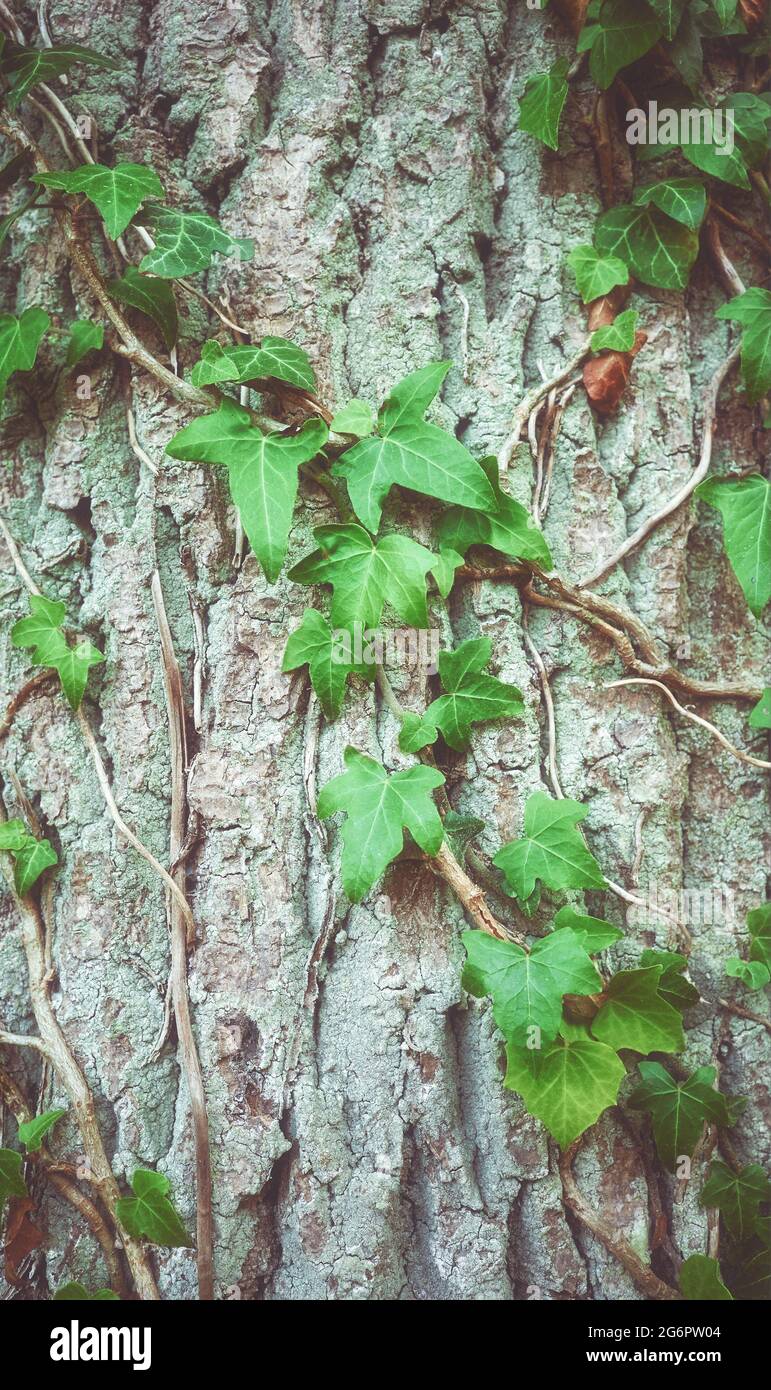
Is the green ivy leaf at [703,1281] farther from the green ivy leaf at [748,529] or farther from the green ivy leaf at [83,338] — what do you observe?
the green ivy leaf at [83,338]

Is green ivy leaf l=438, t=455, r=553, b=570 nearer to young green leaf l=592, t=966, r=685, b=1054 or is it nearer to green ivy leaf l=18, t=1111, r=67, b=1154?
young green leaf l=592, t=966, r=685, b=1054

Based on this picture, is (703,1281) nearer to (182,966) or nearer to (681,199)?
(182,966)

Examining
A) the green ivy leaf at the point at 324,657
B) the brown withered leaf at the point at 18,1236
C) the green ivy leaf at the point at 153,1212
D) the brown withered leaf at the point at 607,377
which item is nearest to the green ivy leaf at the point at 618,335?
the brown withered leaf at the point at 607,377

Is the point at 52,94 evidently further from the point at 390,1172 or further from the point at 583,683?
the point at 390,1172

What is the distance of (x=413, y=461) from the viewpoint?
1.11 metres

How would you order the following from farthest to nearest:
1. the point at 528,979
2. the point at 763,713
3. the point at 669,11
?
the point at 763,713
the point at 669,11
the point at 528,979

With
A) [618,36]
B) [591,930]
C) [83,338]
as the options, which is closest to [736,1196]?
[591,930]

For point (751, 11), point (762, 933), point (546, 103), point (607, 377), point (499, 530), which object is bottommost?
point (762, 933)

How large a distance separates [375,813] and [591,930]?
34 cm

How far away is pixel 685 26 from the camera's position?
3.91 feet

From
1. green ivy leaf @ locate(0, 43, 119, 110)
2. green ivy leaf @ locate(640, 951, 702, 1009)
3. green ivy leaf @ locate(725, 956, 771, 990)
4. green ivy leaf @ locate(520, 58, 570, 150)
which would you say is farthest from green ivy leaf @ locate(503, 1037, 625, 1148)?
green ivy leaf @ locate(0, 43, 119, 110)

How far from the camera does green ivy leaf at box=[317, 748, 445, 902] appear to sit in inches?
41.1

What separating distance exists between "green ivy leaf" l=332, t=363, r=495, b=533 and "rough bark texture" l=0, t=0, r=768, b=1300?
99 millimetres
